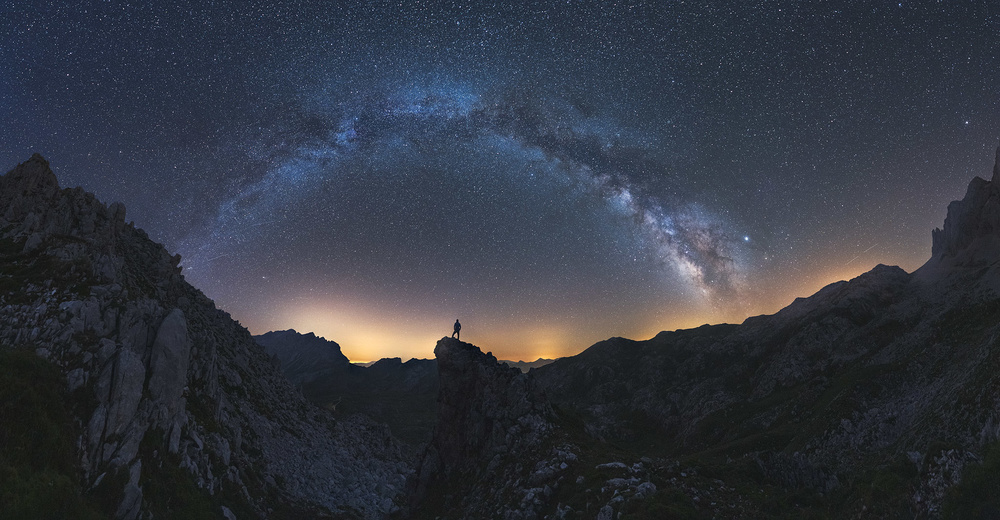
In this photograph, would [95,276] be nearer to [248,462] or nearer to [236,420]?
[248,462]

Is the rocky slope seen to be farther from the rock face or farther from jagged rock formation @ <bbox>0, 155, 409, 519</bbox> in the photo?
jagged rock formation @ <bbox>0, 155, 409, 519</bbox>

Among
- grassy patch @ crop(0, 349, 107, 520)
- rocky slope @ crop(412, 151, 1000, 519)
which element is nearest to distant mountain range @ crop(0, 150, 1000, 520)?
grassy patch @ crop(0, 349, 107, 520)

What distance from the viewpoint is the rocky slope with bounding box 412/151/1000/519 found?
75.7ft

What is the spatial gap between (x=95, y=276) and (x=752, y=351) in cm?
14181

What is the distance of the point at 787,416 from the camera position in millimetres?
77625

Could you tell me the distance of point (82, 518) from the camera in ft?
63.9

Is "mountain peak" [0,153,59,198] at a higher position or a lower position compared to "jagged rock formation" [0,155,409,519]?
higher

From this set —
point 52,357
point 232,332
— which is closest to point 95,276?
point 52,357

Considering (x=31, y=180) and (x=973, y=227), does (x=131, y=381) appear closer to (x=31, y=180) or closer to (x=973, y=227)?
(x=31, y=180)

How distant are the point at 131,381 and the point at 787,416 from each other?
323 ft

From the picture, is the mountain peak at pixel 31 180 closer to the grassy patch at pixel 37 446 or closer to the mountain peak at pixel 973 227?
the grassy patch at pixel 37 446

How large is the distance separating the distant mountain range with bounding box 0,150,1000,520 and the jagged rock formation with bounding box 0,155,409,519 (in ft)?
0.54

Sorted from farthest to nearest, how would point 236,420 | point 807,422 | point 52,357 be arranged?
point 807,422
point 236,420
point 52,357

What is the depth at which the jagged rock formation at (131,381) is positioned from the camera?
974 inches
